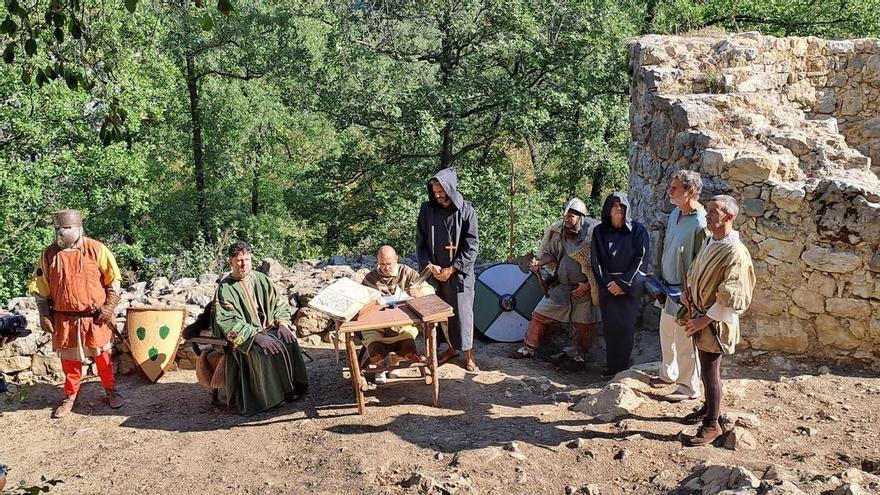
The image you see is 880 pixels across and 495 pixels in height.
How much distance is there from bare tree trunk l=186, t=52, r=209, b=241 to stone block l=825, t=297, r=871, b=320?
15215 millimetres

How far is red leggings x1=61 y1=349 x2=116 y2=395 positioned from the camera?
5.85m

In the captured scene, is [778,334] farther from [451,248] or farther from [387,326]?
[387,326]

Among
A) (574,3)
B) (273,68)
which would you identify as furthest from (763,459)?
(273,68)

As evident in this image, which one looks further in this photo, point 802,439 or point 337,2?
point 337,2

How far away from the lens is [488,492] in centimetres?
416

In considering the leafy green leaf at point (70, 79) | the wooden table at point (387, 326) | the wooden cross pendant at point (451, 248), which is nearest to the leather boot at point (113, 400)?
the wooden table at point (387, 326)

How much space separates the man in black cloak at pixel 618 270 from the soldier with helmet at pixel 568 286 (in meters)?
0.29

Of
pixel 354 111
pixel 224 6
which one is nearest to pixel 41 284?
pixel 224 6

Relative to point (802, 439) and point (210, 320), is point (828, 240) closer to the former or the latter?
point (802, 439)

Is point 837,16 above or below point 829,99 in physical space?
above

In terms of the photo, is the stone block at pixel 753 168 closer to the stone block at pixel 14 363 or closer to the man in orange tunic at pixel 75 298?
the man in orange tunic at pixel 75 298

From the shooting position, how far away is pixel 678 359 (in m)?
5.30

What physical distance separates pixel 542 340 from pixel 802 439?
2.76 m

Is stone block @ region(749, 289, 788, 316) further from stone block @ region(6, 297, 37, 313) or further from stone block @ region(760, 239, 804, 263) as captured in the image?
stone block @ region(6, 297, 37, 313)
